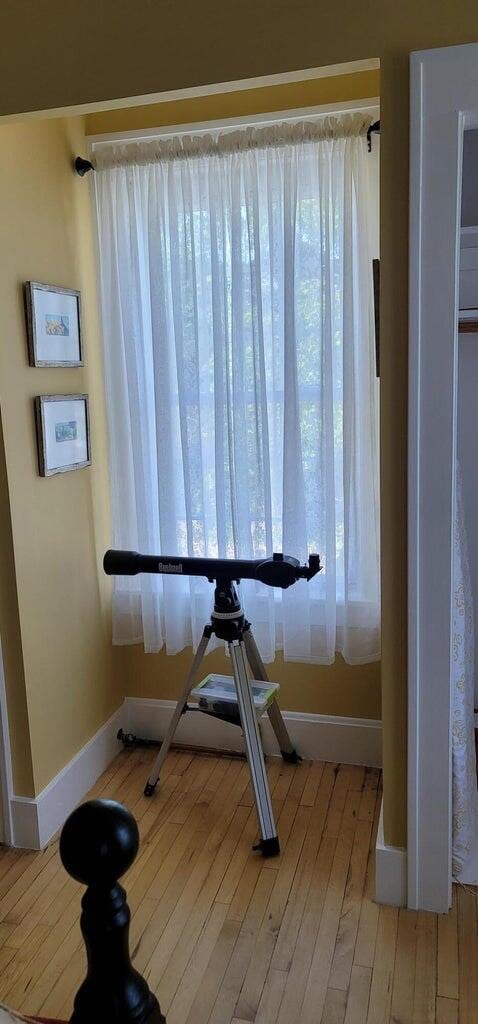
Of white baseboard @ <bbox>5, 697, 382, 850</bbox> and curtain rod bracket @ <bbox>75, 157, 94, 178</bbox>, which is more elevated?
curtain rod bracket @ <bbox>75, 157, 94, 178</bbox>

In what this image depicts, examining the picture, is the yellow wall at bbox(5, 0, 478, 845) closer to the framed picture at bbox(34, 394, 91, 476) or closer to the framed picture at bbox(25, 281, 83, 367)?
the framed picture at bbox(25, 281, 83, 367)

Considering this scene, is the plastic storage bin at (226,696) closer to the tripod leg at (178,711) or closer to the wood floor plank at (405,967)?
the tripod leg at (178,711)

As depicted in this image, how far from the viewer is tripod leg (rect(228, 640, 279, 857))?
237 centimetres

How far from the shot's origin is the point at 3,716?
94.3 inches

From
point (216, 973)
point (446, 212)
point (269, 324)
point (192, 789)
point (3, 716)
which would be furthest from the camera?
point (192, 789)

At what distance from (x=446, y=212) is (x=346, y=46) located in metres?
0.45

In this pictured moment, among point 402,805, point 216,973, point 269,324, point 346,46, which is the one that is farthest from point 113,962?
point 269,324

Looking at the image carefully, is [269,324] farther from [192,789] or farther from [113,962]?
[113,962]

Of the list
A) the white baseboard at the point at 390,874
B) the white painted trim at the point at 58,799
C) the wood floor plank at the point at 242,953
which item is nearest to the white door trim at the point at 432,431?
the white baseboard at the point at 390,874

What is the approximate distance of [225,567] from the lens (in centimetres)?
241

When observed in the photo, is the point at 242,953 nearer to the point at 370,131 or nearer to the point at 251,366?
the point at 251,366

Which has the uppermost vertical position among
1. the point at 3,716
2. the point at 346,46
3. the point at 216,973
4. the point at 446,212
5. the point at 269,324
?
the point at 346,46

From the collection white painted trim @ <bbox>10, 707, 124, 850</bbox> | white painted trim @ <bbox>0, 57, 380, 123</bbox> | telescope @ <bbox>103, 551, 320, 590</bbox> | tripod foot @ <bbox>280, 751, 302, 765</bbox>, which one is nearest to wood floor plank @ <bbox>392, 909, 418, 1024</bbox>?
tripod foot @ <bbox>280, 751, 302, 765</bbox>

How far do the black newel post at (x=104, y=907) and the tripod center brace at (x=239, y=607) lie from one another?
1.52 m
